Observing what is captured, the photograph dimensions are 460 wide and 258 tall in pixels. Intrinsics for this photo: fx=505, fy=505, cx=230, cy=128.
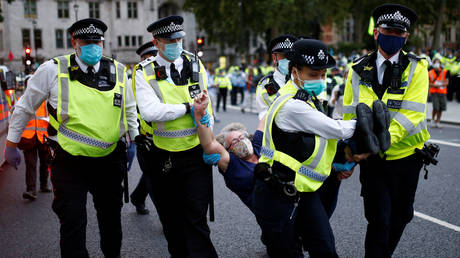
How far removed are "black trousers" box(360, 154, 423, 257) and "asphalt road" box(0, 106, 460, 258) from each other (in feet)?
3.20

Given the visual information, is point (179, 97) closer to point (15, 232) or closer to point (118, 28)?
point (15, 232)

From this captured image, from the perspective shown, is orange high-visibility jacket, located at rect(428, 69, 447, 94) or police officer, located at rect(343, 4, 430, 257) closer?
police officer, located at rect(343, 4, 430, 257)

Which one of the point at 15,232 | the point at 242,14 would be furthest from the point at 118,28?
the point at 15,232

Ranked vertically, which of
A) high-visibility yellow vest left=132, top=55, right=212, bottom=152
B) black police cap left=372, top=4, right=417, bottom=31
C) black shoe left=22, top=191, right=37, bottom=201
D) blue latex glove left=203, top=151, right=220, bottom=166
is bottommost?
black shoe left=22, top=191, right=37, bottom=201

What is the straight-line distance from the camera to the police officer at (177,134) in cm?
392

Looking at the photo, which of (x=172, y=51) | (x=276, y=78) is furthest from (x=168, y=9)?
(x=172, y=51)

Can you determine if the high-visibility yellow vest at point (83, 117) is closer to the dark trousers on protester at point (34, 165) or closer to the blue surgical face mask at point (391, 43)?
the blue surgical face mask at point (391, 43)

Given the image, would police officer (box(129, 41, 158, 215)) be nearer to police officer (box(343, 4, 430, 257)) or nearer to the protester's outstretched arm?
the protester's outstretched arm

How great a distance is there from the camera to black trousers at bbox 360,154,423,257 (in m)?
3.76

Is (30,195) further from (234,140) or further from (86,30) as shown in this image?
(234,140)

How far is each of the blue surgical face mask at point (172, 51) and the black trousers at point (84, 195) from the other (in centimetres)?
93

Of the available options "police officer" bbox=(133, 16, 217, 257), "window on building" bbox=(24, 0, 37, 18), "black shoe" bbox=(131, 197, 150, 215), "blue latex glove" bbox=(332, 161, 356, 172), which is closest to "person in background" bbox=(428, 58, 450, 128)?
"black shoe" bbox=(131, 197, 150, 215)

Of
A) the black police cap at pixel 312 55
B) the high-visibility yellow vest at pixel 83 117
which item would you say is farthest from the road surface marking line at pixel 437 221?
the high-visibility yellow vest at pixel 83 117

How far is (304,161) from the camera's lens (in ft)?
10.7
